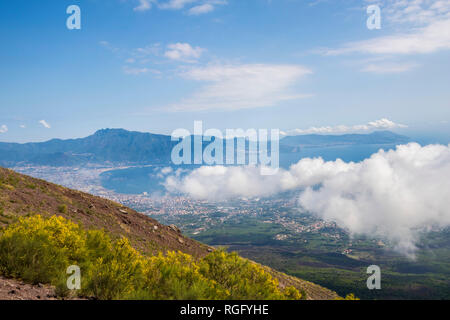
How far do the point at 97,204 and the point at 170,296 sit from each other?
23.5 meters

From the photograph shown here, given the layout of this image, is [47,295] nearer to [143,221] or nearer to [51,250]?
[51,250]

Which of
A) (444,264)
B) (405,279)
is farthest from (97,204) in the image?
(444,264)

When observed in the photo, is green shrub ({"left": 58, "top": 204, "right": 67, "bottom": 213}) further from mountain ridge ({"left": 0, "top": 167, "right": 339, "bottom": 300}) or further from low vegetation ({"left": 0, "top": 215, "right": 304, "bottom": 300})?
low vegetation ({"left": 0, "top": 215, "right": 304, "bottom": 300})

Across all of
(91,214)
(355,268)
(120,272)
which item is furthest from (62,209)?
(355,268)

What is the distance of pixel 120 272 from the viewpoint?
932cm

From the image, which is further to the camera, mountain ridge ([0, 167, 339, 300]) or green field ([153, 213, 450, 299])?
green field ([153, 213, 450, 299])

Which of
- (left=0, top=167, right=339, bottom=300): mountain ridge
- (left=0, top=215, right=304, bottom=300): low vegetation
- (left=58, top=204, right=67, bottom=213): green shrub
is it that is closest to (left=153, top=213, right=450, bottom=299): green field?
(left=0, top=167, right=339, bottom=300): mountain ridge

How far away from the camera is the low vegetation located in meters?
8.70

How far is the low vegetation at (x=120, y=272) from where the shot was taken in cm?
870

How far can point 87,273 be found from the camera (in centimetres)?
1005

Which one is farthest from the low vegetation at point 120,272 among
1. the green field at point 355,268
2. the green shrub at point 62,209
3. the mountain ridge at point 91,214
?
the green field at point 355,268

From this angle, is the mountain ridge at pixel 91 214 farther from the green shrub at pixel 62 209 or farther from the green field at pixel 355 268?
the green field at pixel 355 268

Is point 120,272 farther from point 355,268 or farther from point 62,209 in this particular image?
point 355,268
